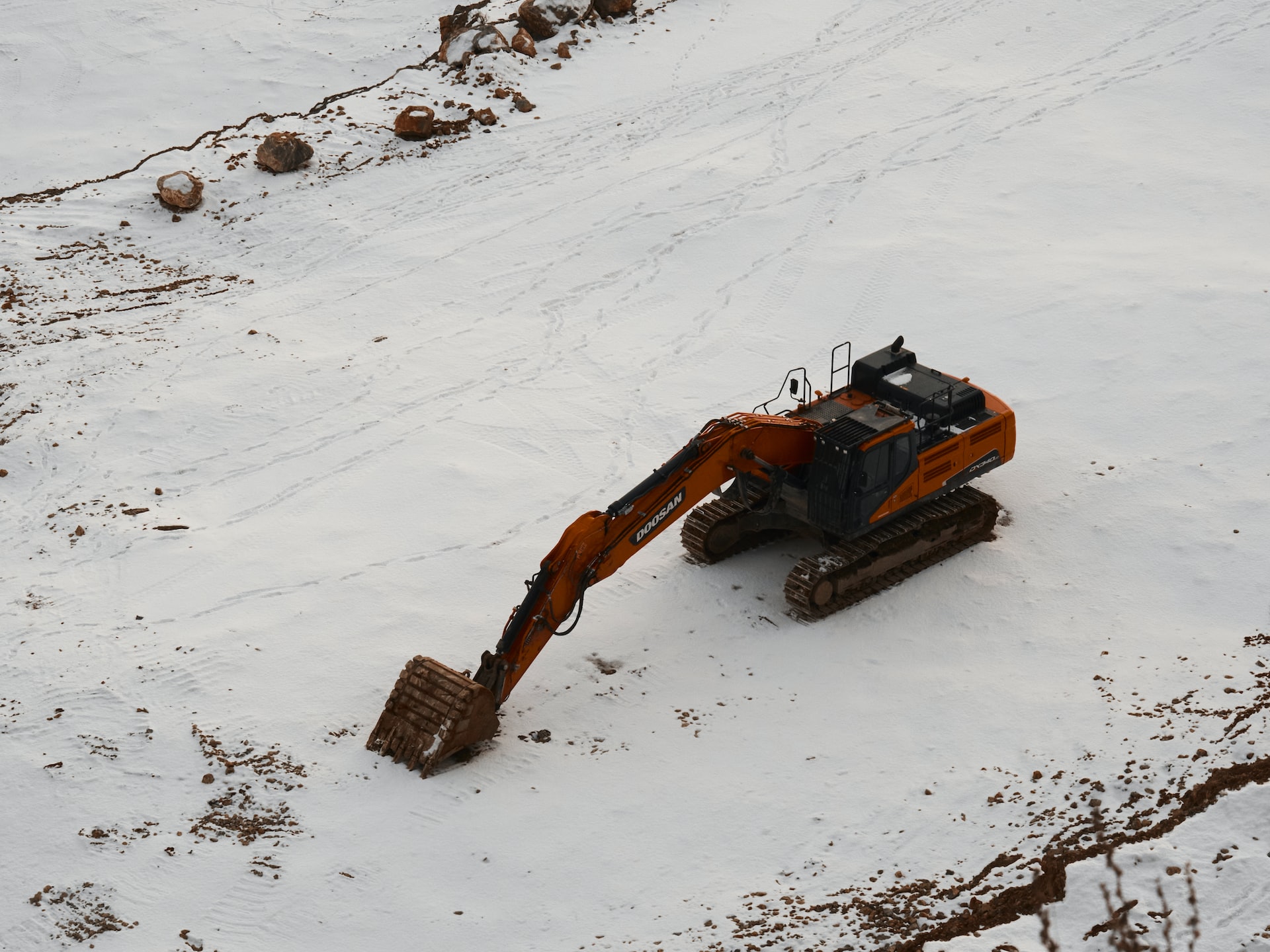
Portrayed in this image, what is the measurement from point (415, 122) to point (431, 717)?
1391 cm

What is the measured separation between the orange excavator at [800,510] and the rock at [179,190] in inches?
448

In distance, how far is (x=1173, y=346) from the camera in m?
17.0

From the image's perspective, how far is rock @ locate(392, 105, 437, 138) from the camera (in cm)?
2281

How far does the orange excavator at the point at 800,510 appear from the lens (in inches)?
451

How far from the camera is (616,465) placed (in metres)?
15.7

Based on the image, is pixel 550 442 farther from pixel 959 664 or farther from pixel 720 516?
pixel 959 664

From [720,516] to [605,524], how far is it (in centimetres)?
224

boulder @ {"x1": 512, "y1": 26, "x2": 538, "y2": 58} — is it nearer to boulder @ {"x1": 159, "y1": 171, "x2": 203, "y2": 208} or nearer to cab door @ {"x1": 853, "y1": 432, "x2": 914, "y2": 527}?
boulder @ {"x1": 159, "y1": 171, "x2": 203, "y2": 208}

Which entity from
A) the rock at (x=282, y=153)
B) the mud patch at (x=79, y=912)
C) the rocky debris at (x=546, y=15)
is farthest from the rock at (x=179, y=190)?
the mud patch at (x=79, y=912)

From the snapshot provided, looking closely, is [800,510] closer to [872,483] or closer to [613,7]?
[872,483]

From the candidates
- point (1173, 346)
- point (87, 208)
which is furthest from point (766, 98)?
point (87, 208)

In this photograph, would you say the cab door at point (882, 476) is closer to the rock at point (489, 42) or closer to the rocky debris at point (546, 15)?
the rock at point (489, 42)

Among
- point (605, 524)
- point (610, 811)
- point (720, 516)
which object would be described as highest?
point (605, 524)

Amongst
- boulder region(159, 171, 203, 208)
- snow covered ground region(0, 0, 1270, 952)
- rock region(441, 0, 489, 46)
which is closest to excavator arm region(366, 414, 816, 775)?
snow covered ground region(0, 0, 1270, 952)
